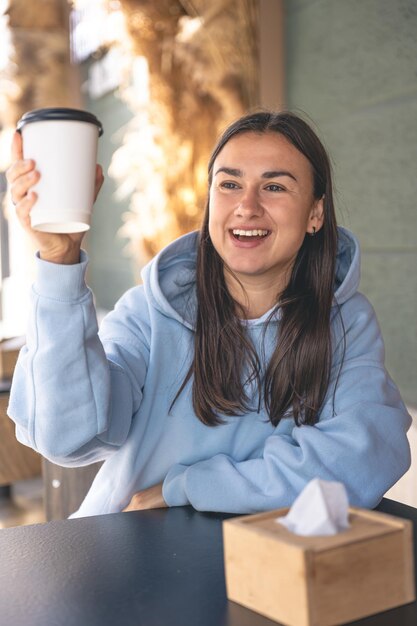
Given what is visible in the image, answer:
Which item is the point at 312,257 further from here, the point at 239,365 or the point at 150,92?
the point at 150,92

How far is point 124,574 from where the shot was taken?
107 centimetres

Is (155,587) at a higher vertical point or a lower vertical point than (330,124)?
lower

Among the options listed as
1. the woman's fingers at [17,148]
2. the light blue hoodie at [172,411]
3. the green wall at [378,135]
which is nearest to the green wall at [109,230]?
the green wall at [378,135]

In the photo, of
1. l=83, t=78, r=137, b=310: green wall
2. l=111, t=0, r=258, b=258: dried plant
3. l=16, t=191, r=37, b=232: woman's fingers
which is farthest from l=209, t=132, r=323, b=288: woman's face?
l=83, t=78, r=137, b=310: green wall

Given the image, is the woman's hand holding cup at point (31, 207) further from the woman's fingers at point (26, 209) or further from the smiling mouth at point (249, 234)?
the smiling mouth at point (249, 234)

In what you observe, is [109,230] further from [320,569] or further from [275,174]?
[320,569]

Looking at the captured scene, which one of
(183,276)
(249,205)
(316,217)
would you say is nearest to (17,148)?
(249,205)

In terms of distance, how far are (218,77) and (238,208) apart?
1.83 meters

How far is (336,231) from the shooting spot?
171 centimetres

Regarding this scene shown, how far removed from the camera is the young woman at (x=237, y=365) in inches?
53.9

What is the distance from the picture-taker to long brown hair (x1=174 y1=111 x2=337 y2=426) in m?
1.54

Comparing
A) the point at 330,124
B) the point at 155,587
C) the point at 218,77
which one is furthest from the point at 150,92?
the point at 155,587

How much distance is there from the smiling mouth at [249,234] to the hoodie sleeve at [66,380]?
316 mm

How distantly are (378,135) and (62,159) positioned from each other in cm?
163
